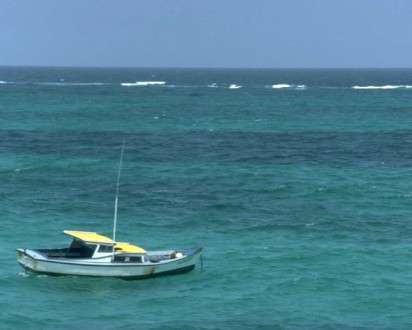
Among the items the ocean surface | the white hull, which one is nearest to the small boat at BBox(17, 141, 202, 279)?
the white hull

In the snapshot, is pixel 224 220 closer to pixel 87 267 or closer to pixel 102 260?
pixel 102 260

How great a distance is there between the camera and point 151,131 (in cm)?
12706

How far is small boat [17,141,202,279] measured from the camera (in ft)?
165

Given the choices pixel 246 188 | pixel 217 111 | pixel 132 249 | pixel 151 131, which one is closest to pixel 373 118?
pixel 217 111

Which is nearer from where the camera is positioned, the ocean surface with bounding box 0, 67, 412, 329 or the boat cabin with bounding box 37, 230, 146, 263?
the ocean surface with bounding box 0, 67, 412, 329

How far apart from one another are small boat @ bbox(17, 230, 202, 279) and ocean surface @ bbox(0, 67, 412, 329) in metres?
0.50

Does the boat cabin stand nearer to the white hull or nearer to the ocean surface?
the white hull

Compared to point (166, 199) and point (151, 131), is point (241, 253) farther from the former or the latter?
point (151, 131)

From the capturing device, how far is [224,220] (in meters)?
65.4

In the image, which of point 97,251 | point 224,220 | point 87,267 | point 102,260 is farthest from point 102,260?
point 224,220

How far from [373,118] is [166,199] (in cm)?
8474

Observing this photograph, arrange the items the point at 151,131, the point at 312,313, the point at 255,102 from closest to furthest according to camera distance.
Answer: the point at 312,313
the point at 151,131
the point at 255,102

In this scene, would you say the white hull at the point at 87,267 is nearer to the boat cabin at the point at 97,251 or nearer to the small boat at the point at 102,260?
the small boat at the point at 102,260

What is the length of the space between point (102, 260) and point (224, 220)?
52.6ft
